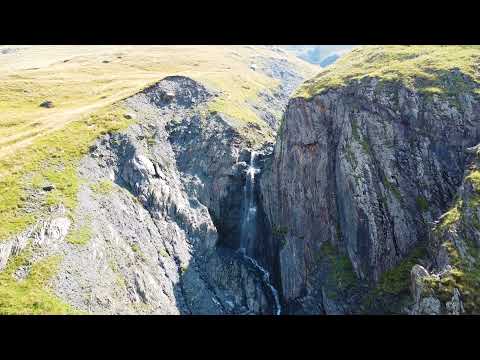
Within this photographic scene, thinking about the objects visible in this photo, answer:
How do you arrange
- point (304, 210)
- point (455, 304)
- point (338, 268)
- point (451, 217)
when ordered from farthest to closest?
point (304, 210) < point (338, 268) < point (451, 217) < point (455, 304)

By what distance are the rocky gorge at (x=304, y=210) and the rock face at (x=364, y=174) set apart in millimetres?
159

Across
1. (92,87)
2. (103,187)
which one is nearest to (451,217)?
(103,187)

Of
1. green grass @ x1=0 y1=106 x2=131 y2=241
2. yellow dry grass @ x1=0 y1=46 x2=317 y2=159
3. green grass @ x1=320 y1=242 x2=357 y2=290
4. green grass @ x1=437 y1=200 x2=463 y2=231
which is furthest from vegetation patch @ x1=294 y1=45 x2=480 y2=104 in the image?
green grass @ x1=0 y1=106 x2=131 y2=241

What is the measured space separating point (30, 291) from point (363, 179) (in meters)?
34.9

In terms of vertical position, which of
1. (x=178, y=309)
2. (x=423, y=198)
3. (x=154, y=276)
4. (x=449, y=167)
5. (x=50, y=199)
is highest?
(x=449, y=167)

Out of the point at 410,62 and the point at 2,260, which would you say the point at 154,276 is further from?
the point at 410,62

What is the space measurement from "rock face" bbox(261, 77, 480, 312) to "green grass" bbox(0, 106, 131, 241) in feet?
89.7

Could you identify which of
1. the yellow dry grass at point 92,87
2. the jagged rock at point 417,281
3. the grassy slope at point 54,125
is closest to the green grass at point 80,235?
the grassy slope at point 54,125

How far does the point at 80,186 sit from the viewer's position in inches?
1826

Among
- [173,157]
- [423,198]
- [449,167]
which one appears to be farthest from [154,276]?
[449,167]

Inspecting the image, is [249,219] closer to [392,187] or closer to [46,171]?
[392,187]

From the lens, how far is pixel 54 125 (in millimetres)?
59750

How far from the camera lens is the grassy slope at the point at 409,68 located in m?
44.6

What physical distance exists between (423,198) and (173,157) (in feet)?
126
